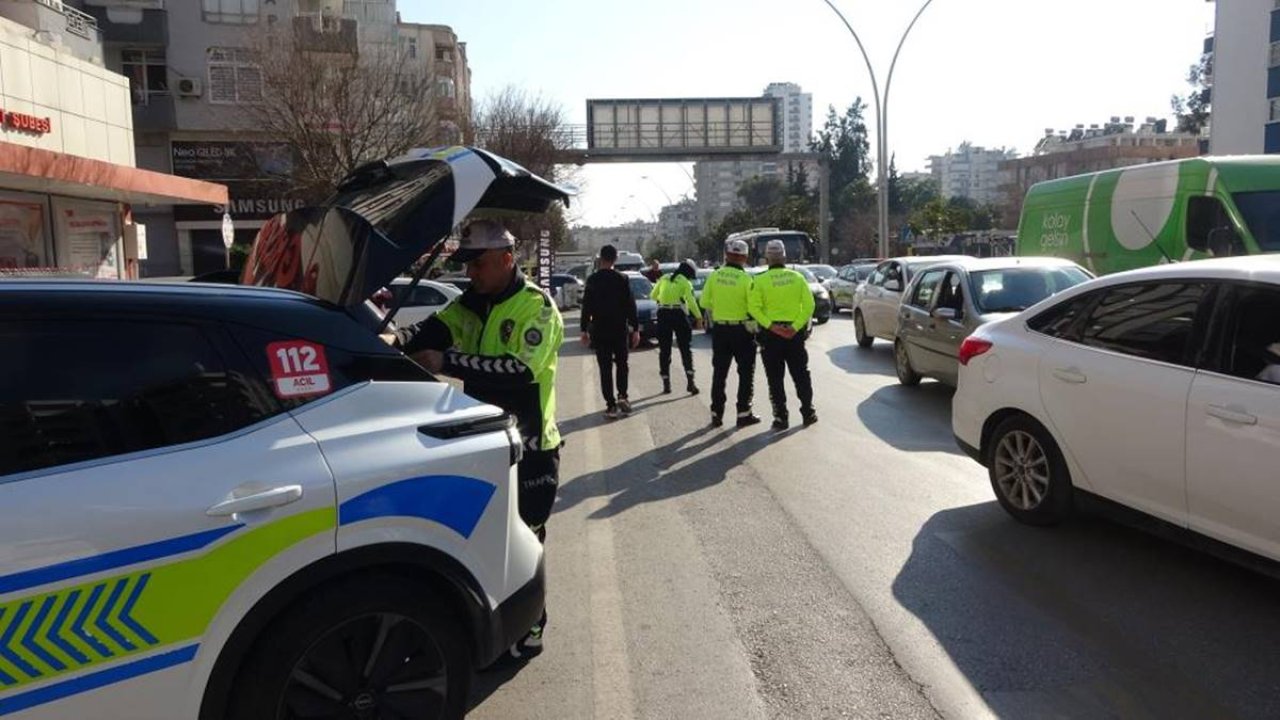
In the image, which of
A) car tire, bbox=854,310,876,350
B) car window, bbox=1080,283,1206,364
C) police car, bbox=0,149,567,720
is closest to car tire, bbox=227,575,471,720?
police car, bbox=0,149,567,720

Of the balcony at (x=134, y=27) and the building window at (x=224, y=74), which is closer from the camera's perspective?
the balcony at (x=134, y=27)

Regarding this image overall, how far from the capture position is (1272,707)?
337 centimetres

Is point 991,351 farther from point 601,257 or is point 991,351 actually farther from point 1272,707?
point 601,257

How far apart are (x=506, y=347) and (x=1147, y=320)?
Result: 3.27 meters

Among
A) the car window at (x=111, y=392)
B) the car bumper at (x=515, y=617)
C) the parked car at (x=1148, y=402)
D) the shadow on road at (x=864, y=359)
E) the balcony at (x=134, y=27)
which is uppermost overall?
the balcony at (x=134, y=27)

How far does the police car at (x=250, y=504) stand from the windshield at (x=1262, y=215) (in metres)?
10.9

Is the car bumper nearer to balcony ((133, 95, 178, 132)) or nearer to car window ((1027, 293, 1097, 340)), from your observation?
car window ((1027, 293, 1097, 340))

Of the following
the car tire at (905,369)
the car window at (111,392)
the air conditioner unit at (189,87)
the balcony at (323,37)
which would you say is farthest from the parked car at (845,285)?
the air conditioner unit at (189,87)

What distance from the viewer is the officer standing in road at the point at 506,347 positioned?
384cm

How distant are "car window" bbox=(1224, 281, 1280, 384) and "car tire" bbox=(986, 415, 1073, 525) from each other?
1.21 m

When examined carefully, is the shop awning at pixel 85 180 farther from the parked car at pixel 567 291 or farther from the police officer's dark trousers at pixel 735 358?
the parked car at pixel 567 291

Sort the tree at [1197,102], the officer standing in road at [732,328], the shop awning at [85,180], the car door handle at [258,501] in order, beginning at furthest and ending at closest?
the tree at [1197,102], the shop awning at [85,180], the officer standing in road at [732,328], the car door handle at [258,501]

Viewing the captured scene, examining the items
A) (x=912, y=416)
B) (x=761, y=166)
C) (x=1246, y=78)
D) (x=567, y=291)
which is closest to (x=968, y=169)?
(x=761, y=166)

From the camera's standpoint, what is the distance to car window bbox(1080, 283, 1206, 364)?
4469 mm
